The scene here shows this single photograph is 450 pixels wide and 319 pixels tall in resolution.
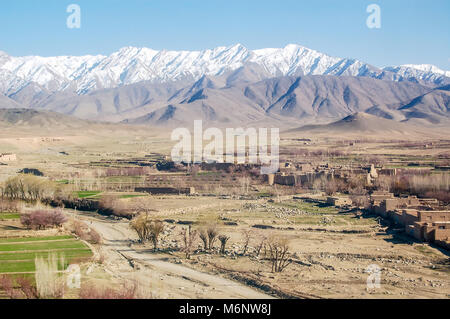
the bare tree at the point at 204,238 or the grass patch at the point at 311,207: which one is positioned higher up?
the grass patch at the point at 311,207

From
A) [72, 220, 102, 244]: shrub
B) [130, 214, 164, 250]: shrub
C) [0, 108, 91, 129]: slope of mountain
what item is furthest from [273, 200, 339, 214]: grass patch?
[0, 108, 91, 129]: slope of mountain

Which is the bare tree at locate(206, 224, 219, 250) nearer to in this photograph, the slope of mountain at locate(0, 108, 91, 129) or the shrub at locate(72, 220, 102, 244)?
the shrub at locate(72, 220, 102, 244)

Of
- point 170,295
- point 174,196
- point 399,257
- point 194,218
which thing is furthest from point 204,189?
point 170,295

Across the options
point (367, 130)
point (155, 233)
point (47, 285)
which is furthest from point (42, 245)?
point (367, 130)

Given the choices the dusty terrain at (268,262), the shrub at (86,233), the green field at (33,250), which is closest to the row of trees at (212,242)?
the dusty terrain at (268,262)

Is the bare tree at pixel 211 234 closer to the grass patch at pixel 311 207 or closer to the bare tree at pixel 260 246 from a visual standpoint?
the bare tree at pixel 260 246

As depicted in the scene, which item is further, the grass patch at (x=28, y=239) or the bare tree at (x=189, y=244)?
the grass patch at (x=28, y=239)
